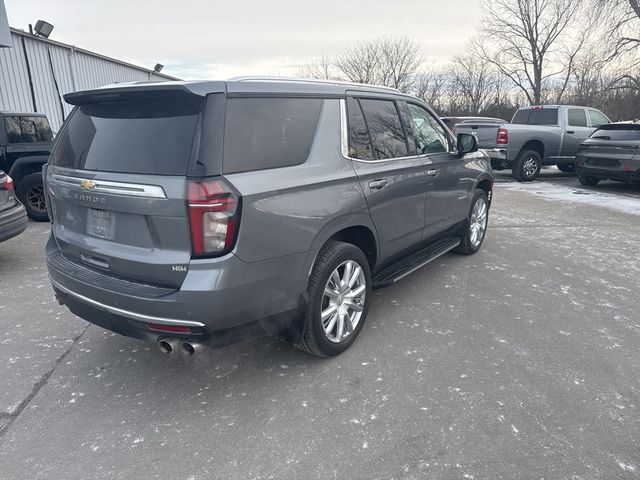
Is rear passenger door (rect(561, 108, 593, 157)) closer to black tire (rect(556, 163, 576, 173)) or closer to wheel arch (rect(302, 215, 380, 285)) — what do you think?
black tire (rect(556, 163, 576, 173))

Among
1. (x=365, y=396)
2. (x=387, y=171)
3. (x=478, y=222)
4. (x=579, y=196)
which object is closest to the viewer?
(x=365, y=396)

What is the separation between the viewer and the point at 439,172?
14.2ft

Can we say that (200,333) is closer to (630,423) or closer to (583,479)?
(583,479)

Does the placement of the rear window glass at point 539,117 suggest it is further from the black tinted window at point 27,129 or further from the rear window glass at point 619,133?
the black tinted window at point 27,129

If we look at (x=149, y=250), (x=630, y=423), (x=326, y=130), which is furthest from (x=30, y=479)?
(x=630, y=423)

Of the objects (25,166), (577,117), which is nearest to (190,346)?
(25,166)

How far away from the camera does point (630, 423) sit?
2.50 m

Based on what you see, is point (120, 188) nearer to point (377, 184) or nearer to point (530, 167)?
point (377, 184)

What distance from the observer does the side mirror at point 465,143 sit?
469cm

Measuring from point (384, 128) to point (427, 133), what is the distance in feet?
2.83

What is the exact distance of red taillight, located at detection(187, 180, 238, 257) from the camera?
2.27 m

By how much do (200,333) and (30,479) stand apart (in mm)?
1026

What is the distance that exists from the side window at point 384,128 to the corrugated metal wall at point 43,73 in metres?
10.3

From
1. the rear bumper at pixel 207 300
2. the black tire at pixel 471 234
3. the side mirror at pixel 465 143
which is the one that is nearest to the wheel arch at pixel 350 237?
the rear bumper at pixel 207 300
